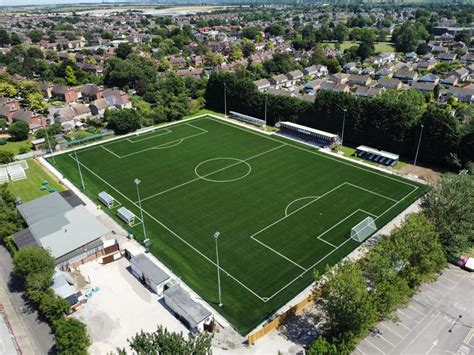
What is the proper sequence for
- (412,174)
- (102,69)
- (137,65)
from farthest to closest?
(102,69), (137,65), (412,174)

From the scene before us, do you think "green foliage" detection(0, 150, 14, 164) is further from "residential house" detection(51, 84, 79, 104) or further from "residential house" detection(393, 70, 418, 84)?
"residential house" detection(393, 70, 418, 84)

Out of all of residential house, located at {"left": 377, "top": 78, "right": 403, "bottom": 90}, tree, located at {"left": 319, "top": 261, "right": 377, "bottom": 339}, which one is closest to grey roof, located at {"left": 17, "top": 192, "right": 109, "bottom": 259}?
tree, located at {"left": 319, "top": 261, "right": 377, "bottom": 339}

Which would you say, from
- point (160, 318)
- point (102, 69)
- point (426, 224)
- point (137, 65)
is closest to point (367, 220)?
point (426, 224)

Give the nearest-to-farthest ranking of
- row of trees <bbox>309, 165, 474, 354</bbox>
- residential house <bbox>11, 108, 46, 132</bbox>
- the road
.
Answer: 1. row of trees <bbox>309, 165, 474, 354</bbox>
2. the road
3. residential house <bbox>11, 108, 46, 132</bbox>

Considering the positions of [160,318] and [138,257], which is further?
[138,257]

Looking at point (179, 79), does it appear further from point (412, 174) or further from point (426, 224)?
point (426, 224)

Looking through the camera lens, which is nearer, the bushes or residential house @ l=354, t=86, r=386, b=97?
the bushes
